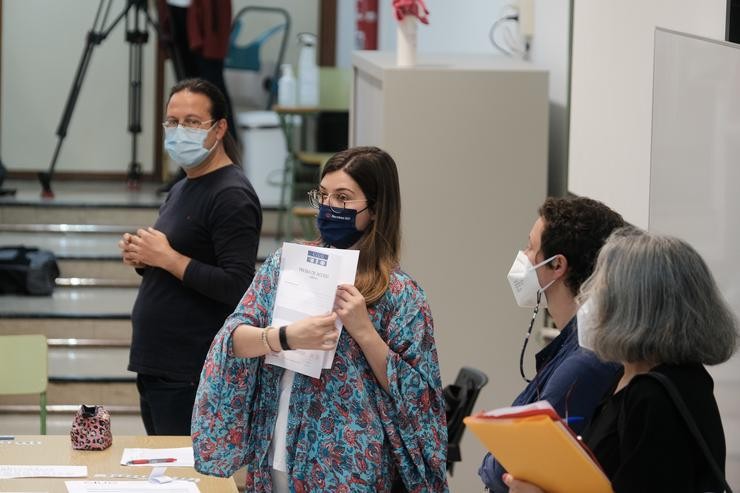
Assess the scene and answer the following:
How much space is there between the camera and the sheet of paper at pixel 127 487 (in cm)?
276

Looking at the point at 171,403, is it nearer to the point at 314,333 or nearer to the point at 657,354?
the point at 314,333

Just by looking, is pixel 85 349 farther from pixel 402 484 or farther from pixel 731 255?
pixel 731 255

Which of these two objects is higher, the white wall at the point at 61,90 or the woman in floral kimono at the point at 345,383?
the white wall at the point at 61,90

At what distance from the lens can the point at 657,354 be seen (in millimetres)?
1890

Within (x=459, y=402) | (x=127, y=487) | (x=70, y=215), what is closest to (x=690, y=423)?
(x=127, y=487)

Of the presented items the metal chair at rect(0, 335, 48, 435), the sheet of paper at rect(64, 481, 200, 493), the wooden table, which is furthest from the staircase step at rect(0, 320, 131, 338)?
the sheet of paper at rect(64, 481, 200, 493)

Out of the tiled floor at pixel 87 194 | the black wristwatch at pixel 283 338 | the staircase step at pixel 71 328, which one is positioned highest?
the black wristwatch at pixel 283 338

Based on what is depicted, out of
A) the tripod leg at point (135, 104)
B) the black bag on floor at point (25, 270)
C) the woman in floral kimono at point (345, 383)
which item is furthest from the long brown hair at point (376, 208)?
the tripod leg at point (135, 104)

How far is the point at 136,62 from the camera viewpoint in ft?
28.7

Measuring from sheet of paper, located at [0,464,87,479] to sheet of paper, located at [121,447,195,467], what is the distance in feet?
0.41

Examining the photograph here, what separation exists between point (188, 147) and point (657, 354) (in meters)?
1.87

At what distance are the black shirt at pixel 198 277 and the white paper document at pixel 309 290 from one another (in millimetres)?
916

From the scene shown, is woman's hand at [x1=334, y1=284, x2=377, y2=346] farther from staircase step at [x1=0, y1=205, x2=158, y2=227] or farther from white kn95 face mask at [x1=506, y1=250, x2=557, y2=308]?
staircase step at [x1=0, y1=205, x2=158, y2=227]

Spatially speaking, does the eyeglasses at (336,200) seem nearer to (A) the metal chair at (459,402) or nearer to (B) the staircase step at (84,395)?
(A) the metal chair at (459,402)
